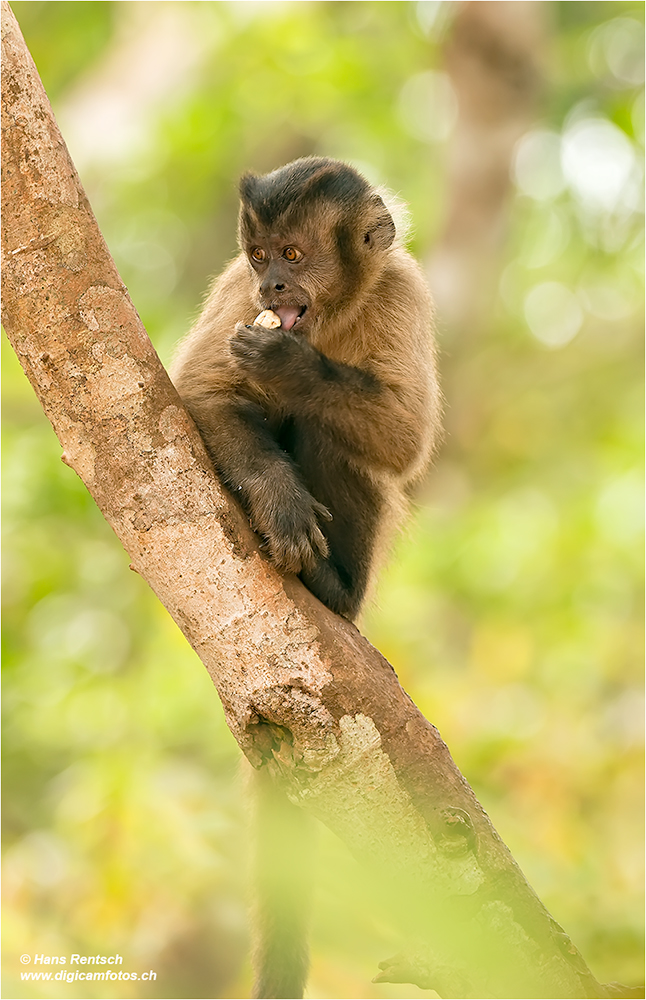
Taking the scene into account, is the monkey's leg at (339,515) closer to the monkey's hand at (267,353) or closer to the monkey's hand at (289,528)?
the monkey's hand at (289,528)

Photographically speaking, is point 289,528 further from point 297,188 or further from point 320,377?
point 297,188

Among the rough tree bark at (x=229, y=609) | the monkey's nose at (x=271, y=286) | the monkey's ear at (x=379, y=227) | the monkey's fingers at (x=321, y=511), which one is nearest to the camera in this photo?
the rough tree bark at (x=229, y=609)

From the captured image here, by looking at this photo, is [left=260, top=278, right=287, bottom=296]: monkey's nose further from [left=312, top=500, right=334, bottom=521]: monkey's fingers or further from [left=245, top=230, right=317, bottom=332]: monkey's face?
[left=312, top=500, right=334, bottom=521]: monkey's fingers

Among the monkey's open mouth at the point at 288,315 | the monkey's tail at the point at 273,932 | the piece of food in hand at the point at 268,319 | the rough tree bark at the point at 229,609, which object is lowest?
the monkey's tail at the point at 273,932

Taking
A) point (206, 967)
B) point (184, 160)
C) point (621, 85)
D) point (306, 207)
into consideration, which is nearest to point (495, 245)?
point (184, 160)

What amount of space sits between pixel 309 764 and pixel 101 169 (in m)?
6.44

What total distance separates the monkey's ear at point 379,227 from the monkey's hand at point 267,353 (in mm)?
872

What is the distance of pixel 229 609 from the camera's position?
8.58ft

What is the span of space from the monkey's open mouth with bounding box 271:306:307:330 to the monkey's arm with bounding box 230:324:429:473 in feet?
1.43

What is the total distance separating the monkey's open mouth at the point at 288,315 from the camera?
3500 mm

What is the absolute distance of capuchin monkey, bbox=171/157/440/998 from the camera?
3.00 meters

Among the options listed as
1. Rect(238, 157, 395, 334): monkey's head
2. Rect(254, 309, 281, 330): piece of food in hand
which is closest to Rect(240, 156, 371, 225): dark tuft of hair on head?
Rect(238, 157, 395, 334): monkey's head

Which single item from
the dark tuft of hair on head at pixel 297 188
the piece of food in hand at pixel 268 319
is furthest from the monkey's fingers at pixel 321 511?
the dark tuft of hair on head at pixel 297 188

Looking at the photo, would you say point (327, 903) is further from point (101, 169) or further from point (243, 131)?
point (243, 131)
